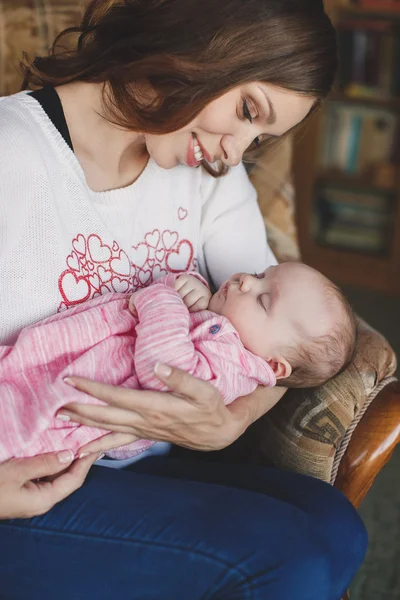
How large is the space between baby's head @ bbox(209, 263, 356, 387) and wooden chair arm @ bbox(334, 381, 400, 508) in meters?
0.12

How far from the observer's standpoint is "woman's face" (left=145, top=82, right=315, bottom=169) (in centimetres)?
125

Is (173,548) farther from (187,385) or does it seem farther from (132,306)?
(132,306)

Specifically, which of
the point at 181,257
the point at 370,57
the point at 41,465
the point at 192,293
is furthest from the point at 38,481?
the point at 370,57

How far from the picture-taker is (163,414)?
118cm

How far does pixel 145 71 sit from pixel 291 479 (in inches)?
29.8

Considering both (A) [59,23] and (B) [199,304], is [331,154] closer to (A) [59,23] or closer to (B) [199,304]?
(A) [59,23]

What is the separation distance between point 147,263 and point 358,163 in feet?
7.83

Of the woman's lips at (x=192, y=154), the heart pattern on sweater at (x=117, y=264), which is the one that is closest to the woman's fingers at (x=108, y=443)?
the heart pattern on sweater at (x=117, y=264)

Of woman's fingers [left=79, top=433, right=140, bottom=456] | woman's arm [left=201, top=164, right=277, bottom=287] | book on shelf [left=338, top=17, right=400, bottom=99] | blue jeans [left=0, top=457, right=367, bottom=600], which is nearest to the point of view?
blue jeans [left=0, top=457, right=367, bottom=600]

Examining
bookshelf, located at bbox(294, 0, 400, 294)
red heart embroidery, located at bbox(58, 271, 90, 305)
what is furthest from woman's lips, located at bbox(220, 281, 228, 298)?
bookshelf, located at bbox(294, 0, 400, 294)

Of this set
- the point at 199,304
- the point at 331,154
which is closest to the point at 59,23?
the point at 199,304

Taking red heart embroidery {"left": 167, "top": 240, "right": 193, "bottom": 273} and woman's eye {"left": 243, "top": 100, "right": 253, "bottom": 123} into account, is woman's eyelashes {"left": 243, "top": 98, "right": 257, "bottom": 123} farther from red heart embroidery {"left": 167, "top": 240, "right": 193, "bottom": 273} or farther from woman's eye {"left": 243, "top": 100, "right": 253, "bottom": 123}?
red heart embroidery {"left": 167, "top": 240, "right": 193, "bottom": 273}

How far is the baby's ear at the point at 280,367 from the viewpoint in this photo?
1.32m

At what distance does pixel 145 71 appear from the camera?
1229 mm
